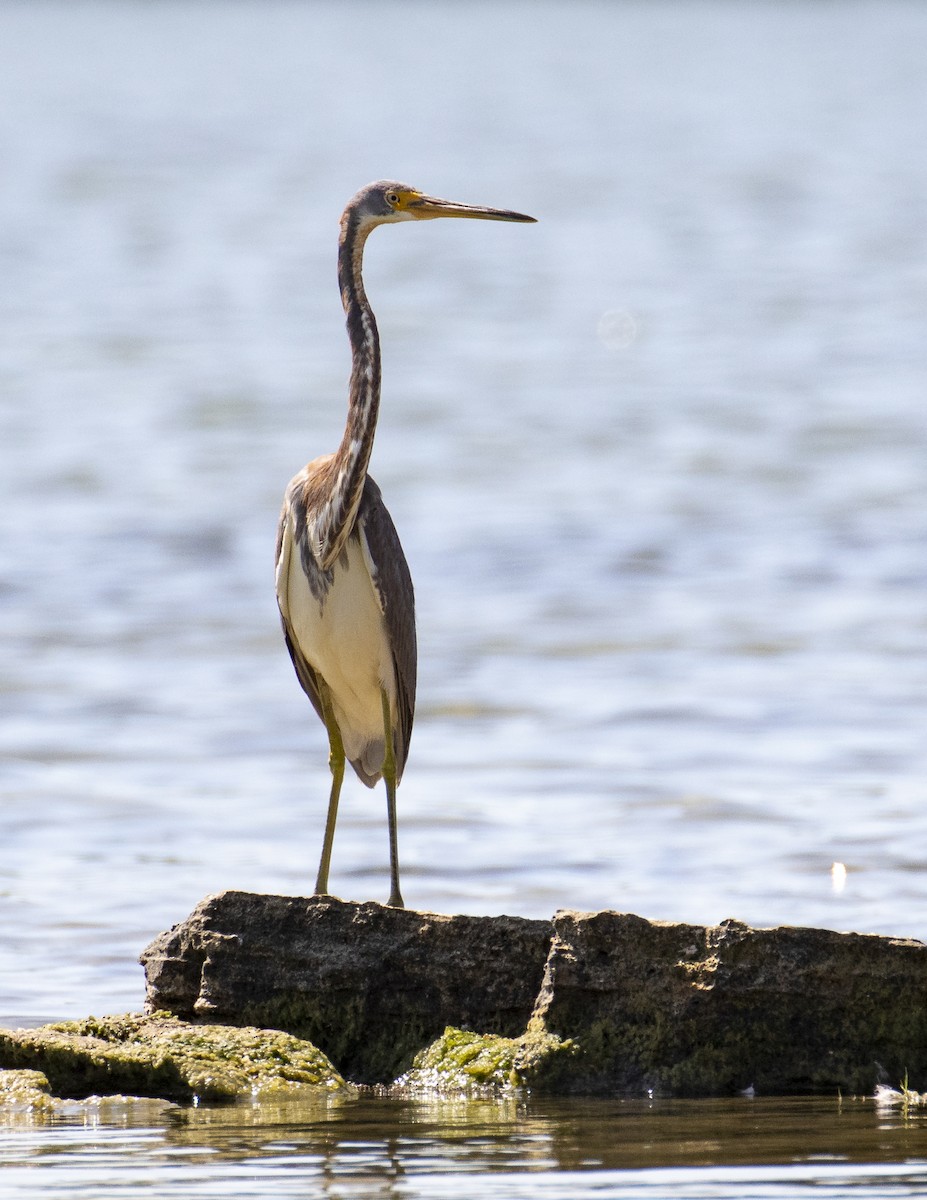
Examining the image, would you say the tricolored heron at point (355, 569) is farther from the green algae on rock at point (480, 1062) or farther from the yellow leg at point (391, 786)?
the green algae on rock at point (480, 1062)

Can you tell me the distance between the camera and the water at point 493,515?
948 cm

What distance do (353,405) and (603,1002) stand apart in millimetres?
2402

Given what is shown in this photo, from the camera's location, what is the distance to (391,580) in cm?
734

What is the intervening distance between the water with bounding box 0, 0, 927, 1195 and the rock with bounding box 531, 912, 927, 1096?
106 centimetres

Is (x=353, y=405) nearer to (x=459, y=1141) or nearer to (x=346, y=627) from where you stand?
(x=346, y=627)

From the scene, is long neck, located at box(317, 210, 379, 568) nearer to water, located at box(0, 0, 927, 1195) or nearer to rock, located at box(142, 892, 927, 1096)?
rock, located at box(142, 892, 927, 1096)

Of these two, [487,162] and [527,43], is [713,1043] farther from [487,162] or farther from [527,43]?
[527,43]

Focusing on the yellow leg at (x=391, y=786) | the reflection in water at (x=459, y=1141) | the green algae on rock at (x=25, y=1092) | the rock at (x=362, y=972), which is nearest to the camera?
the reflection in water at (x=459, y=1141)

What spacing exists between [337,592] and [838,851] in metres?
3.15

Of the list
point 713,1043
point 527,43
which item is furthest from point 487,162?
point 527,43

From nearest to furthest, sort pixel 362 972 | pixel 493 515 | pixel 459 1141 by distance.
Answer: pixel 459 1141 < pixel 362 972 < pixel 493 515

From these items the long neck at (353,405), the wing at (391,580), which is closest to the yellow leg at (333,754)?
the wing at (391,580)

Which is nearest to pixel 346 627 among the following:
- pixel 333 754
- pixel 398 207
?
pixel 333 754

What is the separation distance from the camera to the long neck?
723 centimetres
